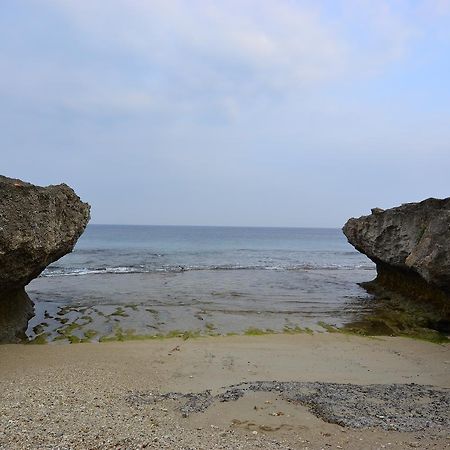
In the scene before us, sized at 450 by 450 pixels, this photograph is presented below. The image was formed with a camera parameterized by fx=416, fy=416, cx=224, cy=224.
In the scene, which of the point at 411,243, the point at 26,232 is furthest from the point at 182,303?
the point at 411,243

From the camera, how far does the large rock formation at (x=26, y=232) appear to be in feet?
31.0

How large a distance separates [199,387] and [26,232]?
5522 millimetres

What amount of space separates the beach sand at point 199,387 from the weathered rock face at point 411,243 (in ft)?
7.22

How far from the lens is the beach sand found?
526 centimetres

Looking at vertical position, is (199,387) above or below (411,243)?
below

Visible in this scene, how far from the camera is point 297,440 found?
17.5ft

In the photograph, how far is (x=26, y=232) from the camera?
9.77 m

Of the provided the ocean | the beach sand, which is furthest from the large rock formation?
the beach sand

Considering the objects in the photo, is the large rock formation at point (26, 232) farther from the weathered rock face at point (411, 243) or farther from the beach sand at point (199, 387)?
the weathered rock face at point (411, 243)

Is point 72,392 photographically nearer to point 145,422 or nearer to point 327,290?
point 145,422

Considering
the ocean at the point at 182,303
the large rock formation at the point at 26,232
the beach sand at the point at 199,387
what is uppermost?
the large rock formation at the point at 26,232

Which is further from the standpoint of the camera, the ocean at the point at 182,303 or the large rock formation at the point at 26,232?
the ocean at the point at 182,303

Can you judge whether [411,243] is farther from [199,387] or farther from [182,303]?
[199,387]

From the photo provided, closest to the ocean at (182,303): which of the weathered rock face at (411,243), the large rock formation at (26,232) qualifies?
the large rock formation at (26,232)
